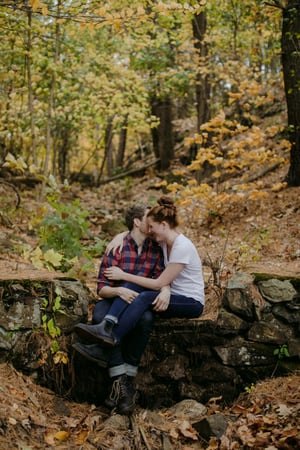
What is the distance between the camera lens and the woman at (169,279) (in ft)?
13.4

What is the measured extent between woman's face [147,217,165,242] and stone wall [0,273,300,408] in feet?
2.72

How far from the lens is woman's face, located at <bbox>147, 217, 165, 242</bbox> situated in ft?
14.2

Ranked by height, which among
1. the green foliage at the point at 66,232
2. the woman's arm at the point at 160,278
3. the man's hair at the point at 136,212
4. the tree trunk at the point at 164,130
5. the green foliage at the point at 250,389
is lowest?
the green foliage at the point at 250,389

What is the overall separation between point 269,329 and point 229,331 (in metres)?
0.40

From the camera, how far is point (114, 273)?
4277 mm

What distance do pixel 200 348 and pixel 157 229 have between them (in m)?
1.25

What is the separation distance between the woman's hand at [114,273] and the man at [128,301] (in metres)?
0.08

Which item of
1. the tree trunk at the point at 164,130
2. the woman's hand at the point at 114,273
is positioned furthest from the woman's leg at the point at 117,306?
the tree trunk at the point at 164,130

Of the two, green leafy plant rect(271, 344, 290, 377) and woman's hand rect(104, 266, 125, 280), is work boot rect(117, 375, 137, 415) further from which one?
green leafy plant rect(271, 344, 290, 377)

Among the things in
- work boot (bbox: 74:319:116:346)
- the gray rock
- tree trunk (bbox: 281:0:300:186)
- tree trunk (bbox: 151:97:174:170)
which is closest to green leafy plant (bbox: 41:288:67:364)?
work boot (bbox: 74:319:116:346)

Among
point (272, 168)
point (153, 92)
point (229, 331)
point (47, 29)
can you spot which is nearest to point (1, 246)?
point (229, 331)

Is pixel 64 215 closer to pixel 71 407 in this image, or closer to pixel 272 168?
pixel 71 407

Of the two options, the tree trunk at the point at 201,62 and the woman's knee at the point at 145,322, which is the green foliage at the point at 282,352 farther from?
the tree trunk at the point at 201,62

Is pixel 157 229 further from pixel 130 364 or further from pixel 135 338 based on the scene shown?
pixel 130 364
